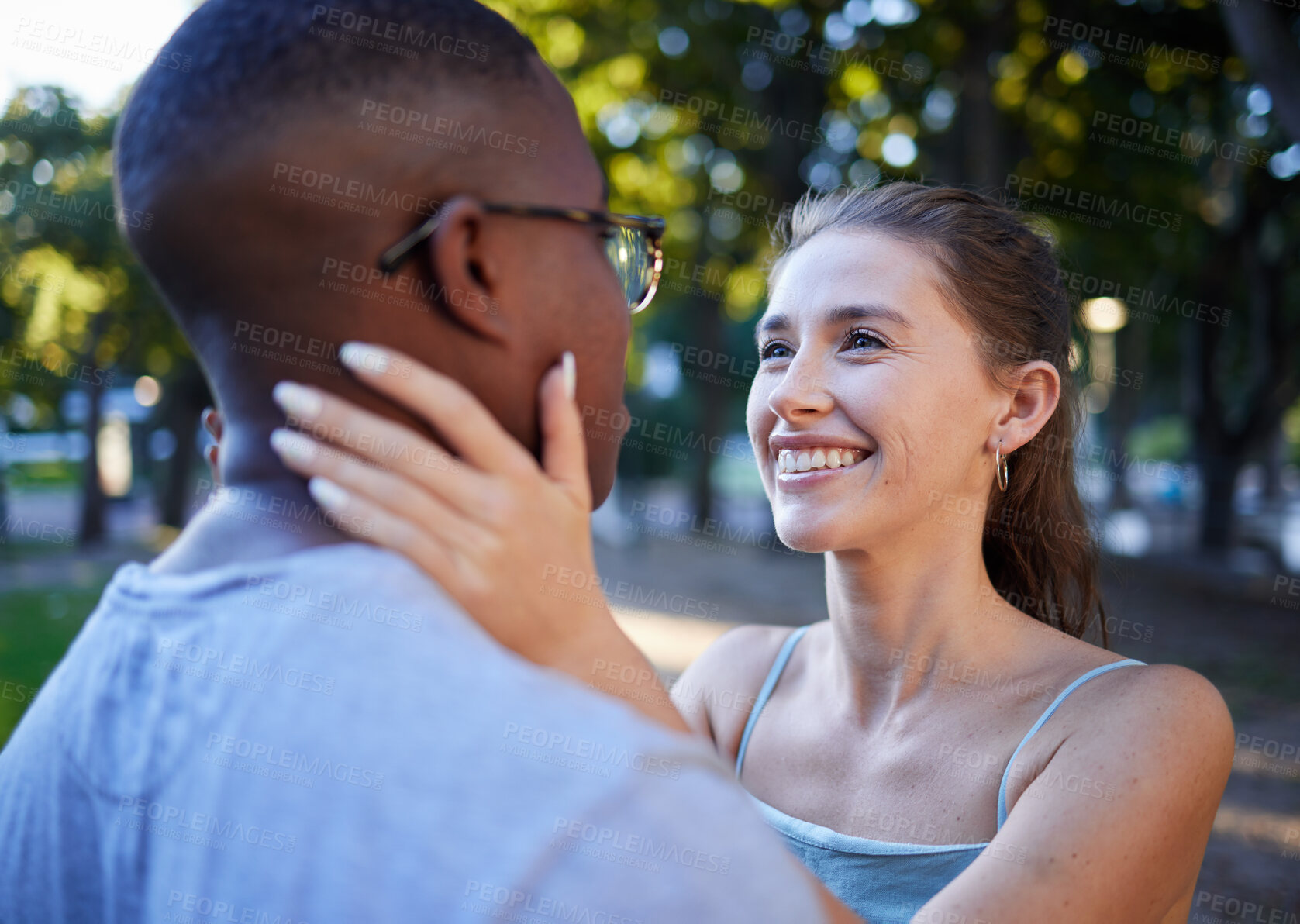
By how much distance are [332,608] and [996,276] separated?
2.09m

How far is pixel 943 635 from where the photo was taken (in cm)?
241

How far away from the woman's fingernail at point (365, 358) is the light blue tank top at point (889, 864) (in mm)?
1600

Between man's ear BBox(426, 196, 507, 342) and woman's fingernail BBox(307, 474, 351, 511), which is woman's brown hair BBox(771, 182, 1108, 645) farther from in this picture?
woman's fingernail BBox(307, 474, 351, 511)

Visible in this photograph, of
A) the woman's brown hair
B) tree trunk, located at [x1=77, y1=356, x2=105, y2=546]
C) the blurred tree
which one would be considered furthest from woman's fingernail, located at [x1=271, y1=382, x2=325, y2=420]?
tree trunk, located at [x1=77, y1=356, x2=105, y2=546]

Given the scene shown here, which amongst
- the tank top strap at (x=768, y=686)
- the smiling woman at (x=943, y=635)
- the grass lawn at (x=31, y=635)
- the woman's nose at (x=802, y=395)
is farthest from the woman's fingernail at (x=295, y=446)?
the grass lawn at (x=31, y=635)

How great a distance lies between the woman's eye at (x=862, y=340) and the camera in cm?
235

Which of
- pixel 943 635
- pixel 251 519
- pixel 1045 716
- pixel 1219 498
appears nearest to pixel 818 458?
pixel 943 635

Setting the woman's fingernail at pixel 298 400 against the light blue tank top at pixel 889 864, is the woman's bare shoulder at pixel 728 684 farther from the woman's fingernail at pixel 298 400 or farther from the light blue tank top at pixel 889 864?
the woman's fingernail at pixel 298 400

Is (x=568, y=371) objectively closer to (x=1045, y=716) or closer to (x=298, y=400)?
(x=298, y=400)

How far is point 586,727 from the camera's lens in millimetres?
910

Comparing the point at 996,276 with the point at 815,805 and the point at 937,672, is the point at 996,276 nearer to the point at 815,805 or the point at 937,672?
the point at 937,672

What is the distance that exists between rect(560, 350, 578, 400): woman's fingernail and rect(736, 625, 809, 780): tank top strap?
171 cm

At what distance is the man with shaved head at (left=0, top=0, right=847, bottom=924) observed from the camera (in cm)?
88

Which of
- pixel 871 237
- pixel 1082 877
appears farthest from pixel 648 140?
pixel 1082 877
